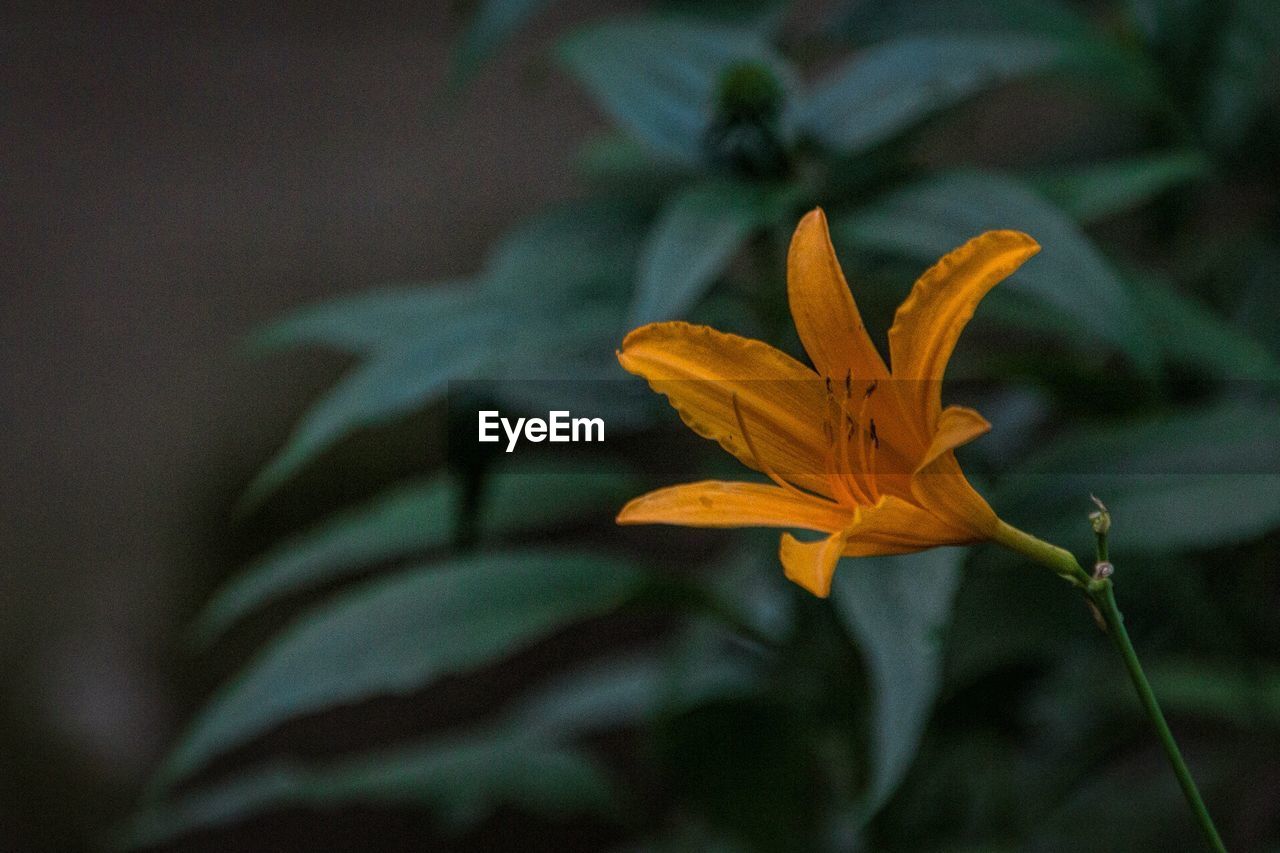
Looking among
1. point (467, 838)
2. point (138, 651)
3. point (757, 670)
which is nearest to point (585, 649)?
point (467, 838)

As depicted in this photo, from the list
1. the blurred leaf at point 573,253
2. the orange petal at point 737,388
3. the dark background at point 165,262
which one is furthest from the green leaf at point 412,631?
the dark background at point 165,262

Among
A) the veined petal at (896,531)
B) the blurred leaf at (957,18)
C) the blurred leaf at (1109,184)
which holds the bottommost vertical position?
the veined petal at (896,531)

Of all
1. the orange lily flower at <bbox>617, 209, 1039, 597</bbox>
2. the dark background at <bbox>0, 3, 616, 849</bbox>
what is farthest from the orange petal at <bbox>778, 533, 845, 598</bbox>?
the dark background at <bbox>0, 3, 616, 849</bbox>

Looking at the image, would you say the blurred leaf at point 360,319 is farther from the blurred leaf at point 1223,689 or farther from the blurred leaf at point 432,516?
the blurred leaf at point 1223,689

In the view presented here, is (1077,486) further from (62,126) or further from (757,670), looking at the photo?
(62,126)

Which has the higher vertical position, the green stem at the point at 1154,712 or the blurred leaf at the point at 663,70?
the blurred leaf at the point at 663,70

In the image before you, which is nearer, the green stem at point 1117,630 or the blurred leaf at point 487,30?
the green stem at point 1117,630
